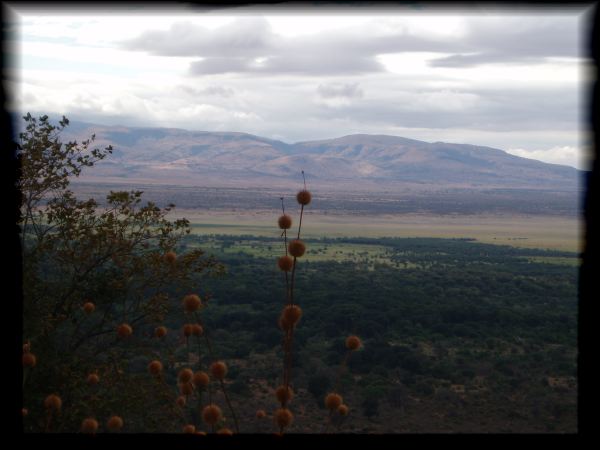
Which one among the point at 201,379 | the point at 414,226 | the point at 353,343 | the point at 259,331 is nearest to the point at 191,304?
the point at 201,379

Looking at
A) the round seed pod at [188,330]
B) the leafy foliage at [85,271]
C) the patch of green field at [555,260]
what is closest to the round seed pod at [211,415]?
the round seed pod at [188,330]

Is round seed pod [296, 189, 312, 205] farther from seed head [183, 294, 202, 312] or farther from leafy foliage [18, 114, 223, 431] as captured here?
leafy foliage [18, 114, 223, 431]

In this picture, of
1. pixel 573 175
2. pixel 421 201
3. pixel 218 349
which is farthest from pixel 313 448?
pixel 573 175

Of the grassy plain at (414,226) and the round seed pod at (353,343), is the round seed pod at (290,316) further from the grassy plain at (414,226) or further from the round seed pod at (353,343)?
the grassy plain at (414,226)

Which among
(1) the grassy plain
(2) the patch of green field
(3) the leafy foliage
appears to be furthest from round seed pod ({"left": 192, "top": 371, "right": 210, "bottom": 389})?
(1) the grassy plain

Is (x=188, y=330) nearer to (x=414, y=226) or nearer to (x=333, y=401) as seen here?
(x=333, y=401)

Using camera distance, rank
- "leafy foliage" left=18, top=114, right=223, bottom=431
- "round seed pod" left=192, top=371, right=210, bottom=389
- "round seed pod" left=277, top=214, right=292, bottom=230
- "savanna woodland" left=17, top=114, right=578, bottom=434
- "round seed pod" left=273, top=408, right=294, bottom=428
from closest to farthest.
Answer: "round seed pod" left=273, top=408, right=294, bottom=428, "round seed pod" left=192, top=371, right=210, bottom=389, "round seed pod" left=277, top=214, right=292, bottom=230, "savanna woodland" left=17, top=114, right=578, bottom=434, "leafy foliage" left=18, top=114, right=223, bottom=431
